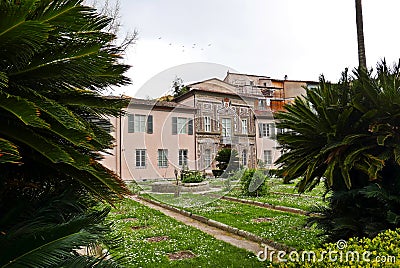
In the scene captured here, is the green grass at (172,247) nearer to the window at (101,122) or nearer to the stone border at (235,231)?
the stone border at (235,231)

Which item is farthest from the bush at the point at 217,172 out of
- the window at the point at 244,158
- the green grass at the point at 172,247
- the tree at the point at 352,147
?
the tree at the point at 352,147

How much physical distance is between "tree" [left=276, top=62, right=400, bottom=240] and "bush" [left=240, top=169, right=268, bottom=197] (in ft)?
28.1

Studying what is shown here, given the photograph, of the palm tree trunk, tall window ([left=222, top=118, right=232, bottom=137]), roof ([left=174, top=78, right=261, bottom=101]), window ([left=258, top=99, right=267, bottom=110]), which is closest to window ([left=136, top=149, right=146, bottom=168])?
tall window ([left=222, top=118, right=232, bottom=137])

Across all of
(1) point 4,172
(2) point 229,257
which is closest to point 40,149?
(1) point 4,172

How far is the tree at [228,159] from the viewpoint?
2018 centimetres

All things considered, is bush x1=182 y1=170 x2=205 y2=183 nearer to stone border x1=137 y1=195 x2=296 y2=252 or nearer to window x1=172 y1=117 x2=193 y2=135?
window x1=172 y1=117 x2=193 y2=135

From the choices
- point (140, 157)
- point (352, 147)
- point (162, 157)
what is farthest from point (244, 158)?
point (352, 147)

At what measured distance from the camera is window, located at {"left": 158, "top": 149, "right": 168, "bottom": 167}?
756 inches

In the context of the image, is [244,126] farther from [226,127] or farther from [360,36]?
[360,36]

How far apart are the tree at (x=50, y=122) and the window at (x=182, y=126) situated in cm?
1420

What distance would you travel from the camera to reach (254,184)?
13125 mm

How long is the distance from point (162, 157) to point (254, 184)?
835cm

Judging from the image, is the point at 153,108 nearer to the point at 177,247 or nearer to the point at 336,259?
the point at 177,247

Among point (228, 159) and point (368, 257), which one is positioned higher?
point (228, 159)
